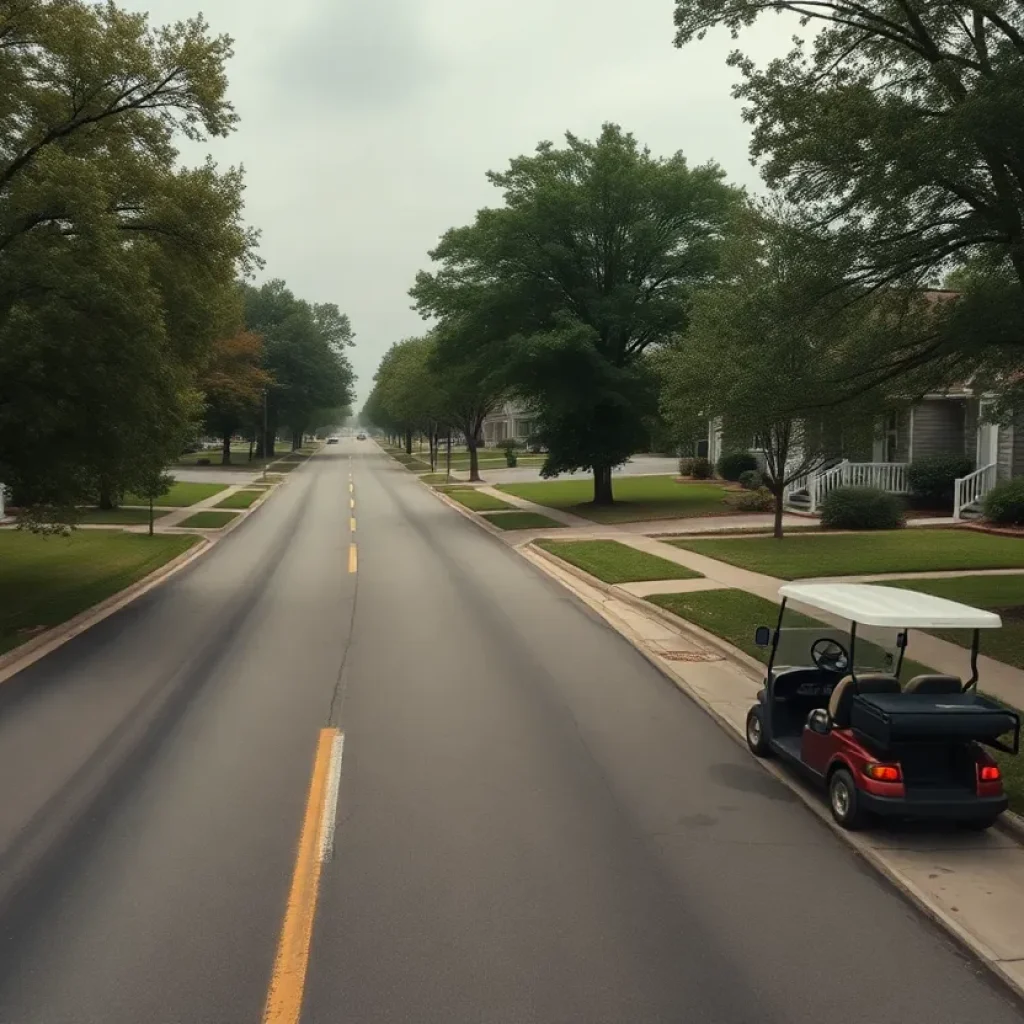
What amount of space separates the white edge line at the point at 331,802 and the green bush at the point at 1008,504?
22750 mm

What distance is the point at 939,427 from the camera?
3450 centimetres

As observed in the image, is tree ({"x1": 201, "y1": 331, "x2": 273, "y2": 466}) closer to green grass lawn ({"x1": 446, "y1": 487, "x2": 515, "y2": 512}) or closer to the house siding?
green grass lawn ({"x1": 446, "y1": 487, "x2": 515, "y2": 512})

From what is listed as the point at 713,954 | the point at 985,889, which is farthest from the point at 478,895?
the point at 985,889

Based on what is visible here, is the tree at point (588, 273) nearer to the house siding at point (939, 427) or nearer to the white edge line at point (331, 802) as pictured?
the house siding at point (939, 427)

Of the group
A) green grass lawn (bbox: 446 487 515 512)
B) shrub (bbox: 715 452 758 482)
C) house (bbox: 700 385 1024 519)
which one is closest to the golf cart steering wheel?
house (bbox: 700 385 1024 519)

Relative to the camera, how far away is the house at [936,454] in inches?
1177

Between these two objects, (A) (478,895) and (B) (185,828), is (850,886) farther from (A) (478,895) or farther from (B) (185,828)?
(B) (185,828)

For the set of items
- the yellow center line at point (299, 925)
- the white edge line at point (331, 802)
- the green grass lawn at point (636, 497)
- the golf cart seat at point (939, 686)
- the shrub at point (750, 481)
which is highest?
the shrub at point (750, 481)

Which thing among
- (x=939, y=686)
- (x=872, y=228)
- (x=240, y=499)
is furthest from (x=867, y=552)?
(x=240, y=499)

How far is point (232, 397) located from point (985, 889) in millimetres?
64869

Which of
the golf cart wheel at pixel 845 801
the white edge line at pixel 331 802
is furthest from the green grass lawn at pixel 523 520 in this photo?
the golf cart wheel at pixel 845 801

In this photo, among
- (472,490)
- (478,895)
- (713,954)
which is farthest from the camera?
(472,490)

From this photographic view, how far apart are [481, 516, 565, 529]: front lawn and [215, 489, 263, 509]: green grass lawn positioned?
11.5m

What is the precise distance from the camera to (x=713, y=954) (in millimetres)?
5188
